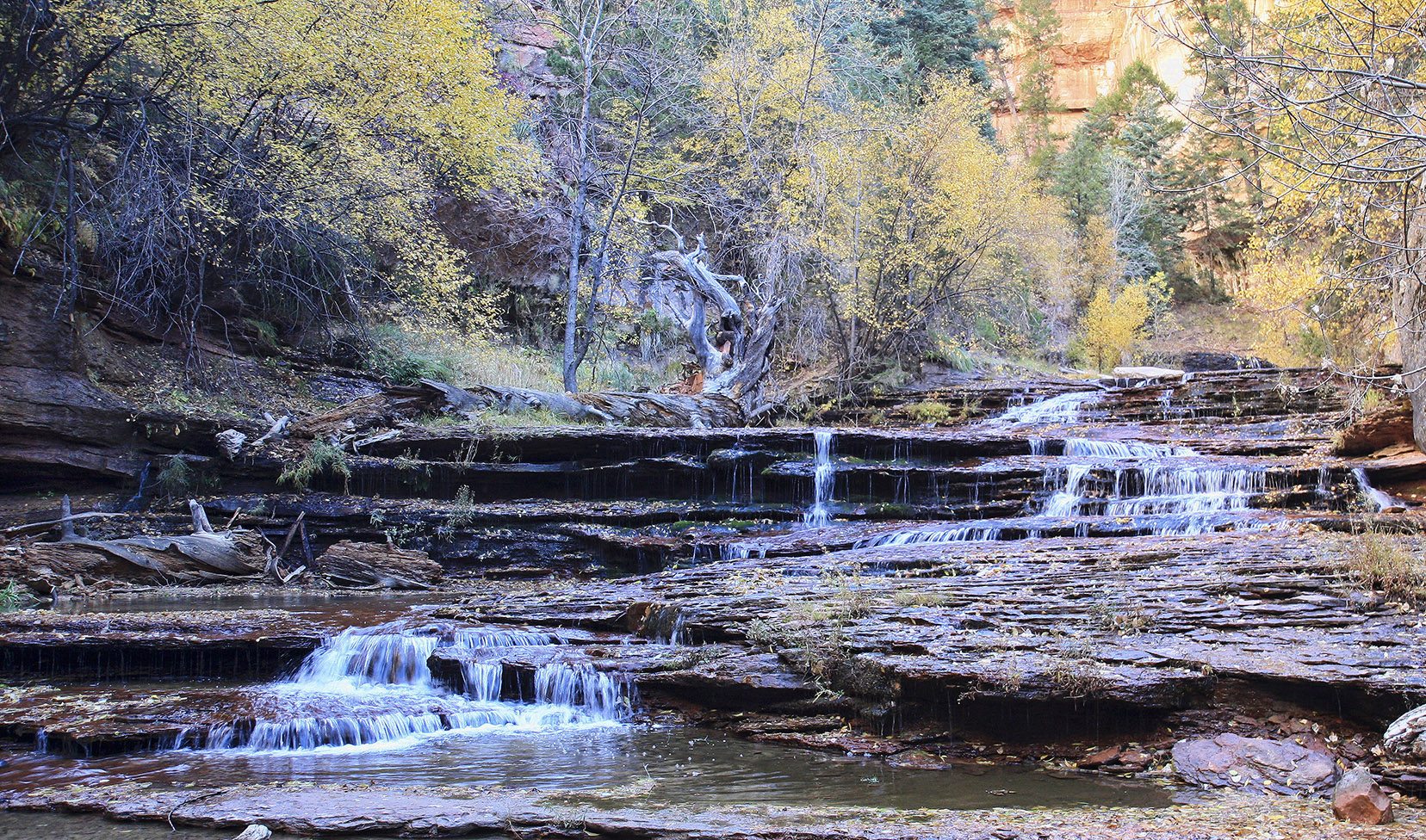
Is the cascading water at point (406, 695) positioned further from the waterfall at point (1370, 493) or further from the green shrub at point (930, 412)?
the green shrub at point (930, 412)

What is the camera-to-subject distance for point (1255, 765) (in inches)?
188

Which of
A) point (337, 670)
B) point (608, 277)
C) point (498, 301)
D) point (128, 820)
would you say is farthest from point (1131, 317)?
point (128, 820)

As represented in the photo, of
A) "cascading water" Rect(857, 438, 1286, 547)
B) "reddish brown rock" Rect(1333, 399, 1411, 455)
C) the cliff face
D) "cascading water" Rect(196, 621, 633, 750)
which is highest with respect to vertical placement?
the cliff face

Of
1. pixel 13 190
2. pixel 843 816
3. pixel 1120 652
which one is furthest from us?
pixel 13 190

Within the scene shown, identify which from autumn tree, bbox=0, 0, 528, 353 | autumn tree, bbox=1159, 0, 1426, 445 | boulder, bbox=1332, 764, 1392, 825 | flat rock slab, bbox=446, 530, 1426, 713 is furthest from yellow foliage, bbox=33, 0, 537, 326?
boulder, bbox=1332, 764, 1392, 825

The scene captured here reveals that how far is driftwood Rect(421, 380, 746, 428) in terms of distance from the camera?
16.7 m

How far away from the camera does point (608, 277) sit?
80.4ft

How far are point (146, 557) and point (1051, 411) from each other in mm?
17683

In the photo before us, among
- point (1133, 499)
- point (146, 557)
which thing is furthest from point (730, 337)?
point (146, 557)

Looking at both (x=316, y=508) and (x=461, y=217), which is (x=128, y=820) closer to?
(x=316, y=508)

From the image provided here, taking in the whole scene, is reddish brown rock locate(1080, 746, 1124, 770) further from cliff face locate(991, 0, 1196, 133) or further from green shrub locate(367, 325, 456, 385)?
cliff face locate(991, 0, 1196, 133)

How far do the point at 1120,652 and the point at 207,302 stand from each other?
15.9m

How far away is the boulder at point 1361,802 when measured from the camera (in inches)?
151

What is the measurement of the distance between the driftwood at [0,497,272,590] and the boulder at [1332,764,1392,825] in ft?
40.3
